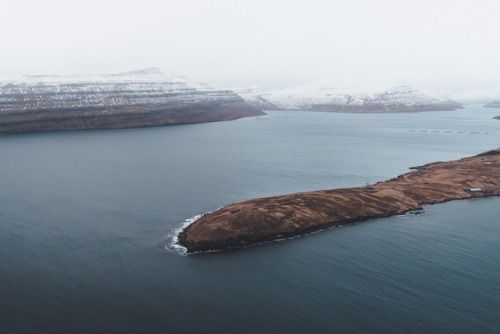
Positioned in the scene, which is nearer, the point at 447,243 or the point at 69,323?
the point at 69,323

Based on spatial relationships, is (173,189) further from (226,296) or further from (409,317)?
(409,317)

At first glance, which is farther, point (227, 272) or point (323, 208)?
point (323, 208)

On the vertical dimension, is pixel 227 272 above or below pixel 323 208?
below

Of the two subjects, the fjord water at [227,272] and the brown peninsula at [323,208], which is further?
the brown peninsula at [323,208]

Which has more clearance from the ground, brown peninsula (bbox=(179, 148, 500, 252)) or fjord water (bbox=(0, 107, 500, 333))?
brown peninsula (bbox=(179, 148, 500, 252))

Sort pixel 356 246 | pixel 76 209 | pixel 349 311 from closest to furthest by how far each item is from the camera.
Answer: pixel 349 311, pixel 356 246, pixel 76 209

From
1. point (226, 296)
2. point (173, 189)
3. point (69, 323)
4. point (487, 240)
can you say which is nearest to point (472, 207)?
point (487, 240)

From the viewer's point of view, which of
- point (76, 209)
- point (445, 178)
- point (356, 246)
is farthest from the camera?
point (445, 178)

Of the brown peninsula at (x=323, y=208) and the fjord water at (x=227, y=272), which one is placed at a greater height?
the brown peninsula at (x=323, y=208)
